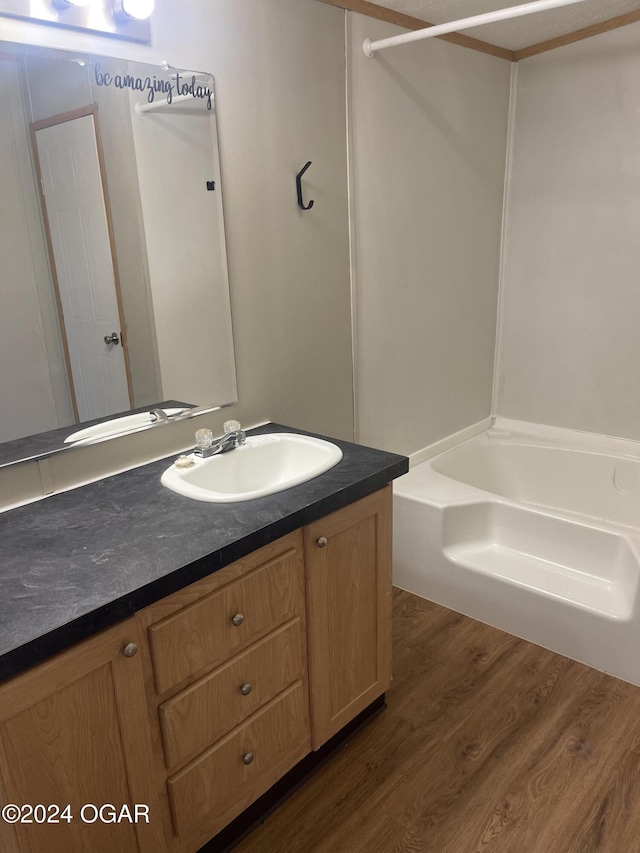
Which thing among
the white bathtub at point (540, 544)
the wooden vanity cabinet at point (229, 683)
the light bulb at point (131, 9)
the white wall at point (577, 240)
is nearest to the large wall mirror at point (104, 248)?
the light bulb at point (131, 9)

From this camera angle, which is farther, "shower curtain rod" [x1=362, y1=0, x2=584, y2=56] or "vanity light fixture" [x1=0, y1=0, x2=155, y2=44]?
"shower curtain rod" [x1=362, y1=0, x2=584, y2=56]

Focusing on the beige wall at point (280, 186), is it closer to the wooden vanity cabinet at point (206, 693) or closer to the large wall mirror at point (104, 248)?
the large wall mirror at point (104, 248)

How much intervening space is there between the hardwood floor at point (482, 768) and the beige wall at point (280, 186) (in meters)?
1.02

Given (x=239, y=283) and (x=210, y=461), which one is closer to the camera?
(x=210, y=461)

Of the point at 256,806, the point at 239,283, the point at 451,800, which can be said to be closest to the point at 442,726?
the point at 451,800

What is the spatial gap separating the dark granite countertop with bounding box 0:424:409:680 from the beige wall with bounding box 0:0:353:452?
55cm

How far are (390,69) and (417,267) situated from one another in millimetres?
751

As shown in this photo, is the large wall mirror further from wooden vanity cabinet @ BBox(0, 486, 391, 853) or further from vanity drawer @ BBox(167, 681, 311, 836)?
vanity drawer @ BBox(167, 681, 311, 836)

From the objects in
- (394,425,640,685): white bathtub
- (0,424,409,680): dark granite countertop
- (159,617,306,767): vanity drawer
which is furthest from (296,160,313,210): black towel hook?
(159,617,306,767): vanity drawer

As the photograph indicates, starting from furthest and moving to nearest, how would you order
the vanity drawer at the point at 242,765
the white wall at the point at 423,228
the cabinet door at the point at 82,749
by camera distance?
the white wall at the point at 423,228 < the vanity drawer at the point at 242,765 < the cabinet door at the point at 82,749

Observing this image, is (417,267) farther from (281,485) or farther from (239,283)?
(281,485)

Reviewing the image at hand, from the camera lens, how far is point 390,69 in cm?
231

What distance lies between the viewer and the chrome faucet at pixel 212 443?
1782 mm

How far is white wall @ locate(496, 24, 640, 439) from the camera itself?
275 cm
